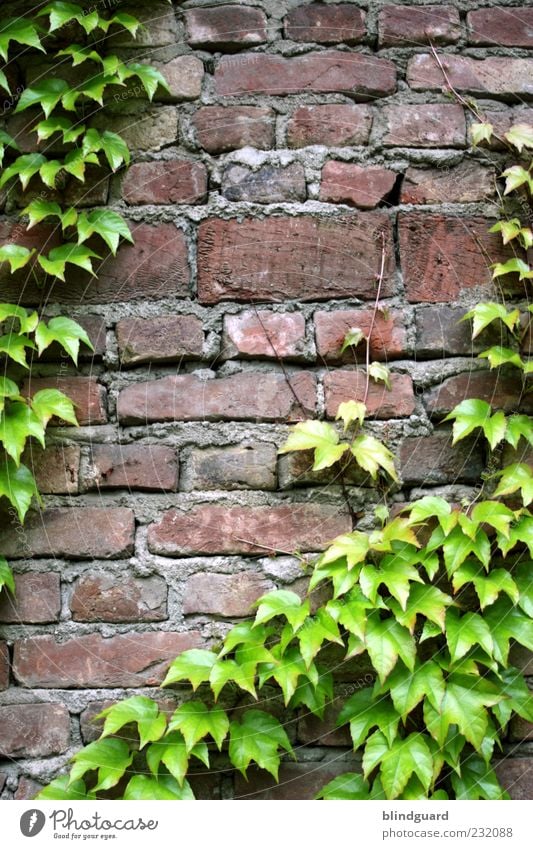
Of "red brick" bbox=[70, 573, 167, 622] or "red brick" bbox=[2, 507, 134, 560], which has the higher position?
"red brick" bbox=[2, 507, 134, 560]

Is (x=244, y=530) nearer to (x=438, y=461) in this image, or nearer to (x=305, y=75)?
(x=438, y=461)

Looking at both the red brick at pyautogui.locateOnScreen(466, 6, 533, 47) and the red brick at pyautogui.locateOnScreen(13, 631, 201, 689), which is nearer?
the red brick at pyautogui.locateOnScreen(13, 631, 201, 689)

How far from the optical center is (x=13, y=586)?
1.11 m

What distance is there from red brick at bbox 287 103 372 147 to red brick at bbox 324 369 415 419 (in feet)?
1.31

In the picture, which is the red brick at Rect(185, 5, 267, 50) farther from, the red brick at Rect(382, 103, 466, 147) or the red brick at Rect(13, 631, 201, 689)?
the red brick at Rect(13, 631, 201, 689)

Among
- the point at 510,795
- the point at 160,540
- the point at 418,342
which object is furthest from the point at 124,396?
the point at 510,795

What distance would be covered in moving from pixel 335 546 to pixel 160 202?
2.11ft

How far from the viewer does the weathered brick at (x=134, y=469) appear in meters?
1.15

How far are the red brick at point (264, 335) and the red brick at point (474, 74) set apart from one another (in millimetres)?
473

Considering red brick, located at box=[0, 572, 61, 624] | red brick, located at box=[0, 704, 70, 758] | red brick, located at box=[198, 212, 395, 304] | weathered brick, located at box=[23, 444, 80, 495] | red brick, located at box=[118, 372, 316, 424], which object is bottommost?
red brick, located at box=[0, 704, 70, 758]

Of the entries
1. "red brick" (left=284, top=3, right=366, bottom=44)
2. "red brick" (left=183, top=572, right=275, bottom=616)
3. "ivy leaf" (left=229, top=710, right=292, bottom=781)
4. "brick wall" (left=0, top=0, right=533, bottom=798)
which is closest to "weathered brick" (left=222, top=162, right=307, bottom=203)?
"brick wall" (left=0, top=0, right=533, bottom=798)

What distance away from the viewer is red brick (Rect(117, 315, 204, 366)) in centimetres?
117

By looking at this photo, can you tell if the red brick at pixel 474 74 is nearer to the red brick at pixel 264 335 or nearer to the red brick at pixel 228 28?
the red brick at pixel 228 28

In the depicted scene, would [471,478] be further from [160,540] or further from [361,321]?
[160,540]
